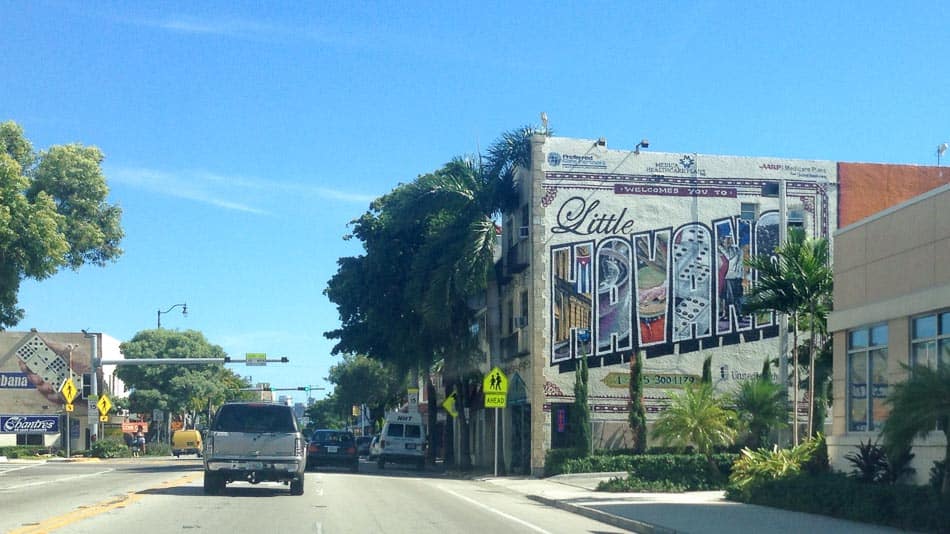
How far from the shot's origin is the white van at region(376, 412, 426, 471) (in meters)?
46.8

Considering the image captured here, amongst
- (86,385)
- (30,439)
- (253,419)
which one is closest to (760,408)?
(253,419)

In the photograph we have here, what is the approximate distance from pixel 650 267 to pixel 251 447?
2032 cm

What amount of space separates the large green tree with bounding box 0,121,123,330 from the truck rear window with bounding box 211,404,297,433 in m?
14.9

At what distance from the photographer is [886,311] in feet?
69.9

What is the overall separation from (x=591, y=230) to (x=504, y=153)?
176 inches

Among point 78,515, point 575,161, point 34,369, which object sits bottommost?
point 78,515

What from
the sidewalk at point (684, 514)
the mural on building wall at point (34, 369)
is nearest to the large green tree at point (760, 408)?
the sidewalk at point (684, 514)

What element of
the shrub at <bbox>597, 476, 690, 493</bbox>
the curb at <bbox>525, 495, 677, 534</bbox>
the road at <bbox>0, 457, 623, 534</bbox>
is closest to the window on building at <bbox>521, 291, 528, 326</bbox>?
the road at <bbox>0, 457, 623, 534</bbox>

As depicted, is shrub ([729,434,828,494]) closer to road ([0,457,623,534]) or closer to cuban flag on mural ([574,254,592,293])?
road ([0,457,623,534])

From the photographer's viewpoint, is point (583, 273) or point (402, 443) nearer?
point (583, 273)

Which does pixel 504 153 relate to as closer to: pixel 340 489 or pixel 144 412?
pixel 340 489

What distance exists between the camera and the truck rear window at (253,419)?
23000mm

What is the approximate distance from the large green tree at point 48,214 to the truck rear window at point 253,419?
14.9 meters

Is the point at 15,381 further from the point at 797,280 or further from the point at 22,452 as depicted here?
the point at 797,280
